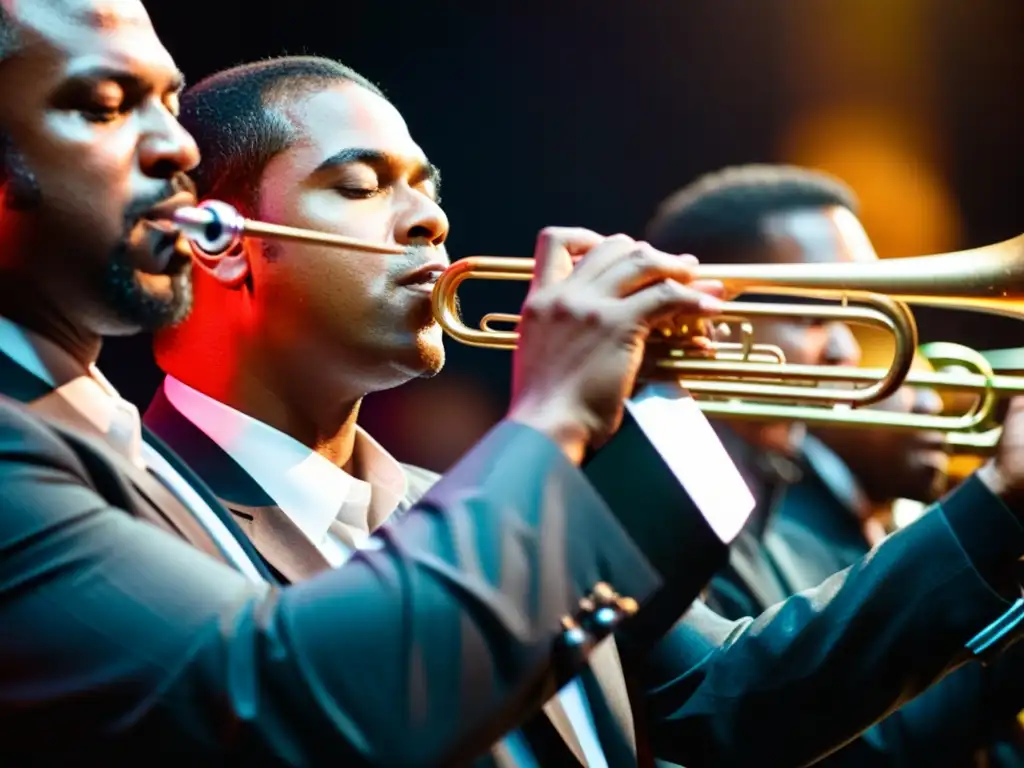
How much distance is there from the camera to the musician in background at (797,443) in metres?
2.73

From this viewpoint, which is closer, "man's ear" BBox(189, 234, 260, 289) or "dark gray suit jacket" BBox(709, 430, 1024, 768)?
"man's ear" BBox(189, 234, 260, 289)

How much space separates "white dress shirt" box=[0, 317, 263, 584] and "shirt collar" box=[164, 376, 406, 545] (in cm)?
23

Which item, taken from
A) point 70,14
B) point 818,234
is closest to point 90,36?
point 70,14

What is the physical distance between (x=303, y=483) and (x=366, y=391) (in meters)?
0.15

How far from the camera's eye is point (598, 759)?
160 centimetres

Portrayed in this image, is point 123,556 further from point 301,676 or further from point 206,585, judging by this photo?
point 301,676

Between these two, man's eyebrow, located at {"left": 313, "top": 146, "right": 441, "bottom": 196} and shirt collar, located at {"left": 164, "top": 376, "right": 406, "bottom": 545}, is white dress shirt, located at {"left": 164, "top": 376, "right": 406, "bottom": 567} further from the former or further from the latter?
man's eyebrow, located at {"left": 313, "top": 146, "right": 441, "bottom": 196}

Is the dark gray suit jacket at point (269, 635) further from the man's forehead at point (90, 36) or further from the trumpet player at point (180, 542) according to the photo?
the man's forehead at point (90, 36)

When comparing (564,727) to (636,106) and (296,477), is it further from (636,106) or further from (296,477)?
(636,106)

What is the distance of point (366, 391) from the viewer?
1729mm

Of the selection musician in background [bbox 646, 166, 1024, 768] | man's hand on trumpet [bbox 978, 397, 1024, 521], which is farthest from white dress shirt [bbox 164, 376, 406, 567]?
musician in background [bbox 646, 166, 1024, 768]

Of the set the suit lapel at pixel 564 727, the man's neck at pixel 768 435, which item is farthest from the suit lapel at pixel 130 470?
the man's neck at pixel 768 435

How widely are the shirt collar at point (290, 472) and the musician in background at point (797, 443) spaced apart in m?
1.08

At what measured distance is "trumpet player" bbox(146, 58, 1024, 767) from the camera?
1.65 m
